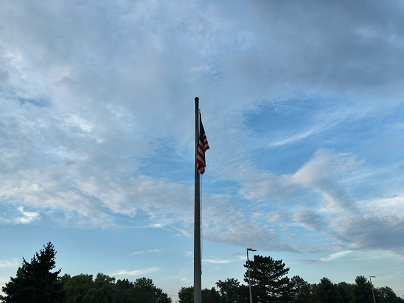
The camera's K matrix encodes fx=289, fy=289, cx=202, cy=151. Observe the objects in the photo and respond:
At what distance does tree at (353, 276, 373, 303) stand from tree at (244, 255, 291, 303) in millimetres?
16361

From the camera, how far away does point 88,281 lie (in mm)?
68688

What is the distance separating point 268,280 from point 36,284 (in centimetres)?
5063

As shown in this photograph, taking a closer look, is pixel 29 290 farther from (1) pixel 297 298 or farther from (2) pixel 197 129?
(1) pixel 297 298

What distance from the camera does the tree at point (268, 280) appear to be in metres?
65.1

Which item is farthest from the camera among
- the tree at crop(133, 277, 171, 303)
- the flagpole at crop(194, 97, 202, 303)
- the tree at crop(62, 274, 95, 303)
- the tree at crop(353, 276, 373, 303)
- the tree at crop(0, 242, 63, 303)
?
the tree at crop(133, 277, 171, 303)

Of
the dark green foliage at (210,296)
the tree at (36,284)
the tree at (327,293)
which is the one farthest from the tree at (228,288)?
the tree at (36,284)

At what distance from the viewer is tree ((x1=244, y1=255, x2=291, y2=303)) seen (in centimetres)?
6506

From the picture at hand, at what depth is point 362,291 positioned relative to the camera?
6825 cm

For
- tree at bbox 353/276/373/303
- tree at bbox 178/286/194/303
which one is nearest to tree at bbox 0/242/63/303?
tree at bbox 353/276/373/303

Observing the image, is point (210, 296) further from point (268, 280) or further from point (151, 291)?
point (268, 280)

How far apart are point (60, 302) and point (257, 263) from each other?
47.8 metres

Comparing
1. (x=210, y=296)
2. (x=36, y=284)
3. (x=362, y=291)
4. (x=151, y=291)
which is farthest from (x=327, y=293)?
(x=151, y=291)

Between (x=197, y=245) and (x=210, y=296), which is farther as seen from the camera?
(x=210, y=296)

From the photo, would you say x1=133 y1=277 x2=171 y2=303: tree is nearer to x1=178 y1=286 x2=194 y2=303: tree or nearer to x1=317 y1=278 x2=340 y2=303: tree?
x1=178 y1=286 x2=194 y2=303: tree
